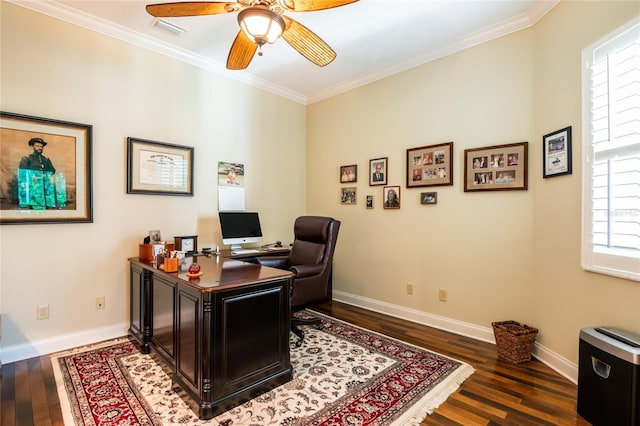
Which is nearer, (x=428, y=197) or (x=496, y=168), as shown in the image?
(x=496, y=168)

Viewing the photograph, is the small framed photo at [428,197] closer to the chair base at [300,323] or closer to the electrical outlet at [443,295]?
the electrical outlet at [443,295]

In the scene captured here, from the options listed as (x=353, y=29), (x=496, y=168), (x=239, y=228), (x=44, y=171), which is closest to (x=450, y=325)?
(x=496, y=168)

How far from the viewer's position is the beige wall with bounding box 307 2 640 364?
2.19m

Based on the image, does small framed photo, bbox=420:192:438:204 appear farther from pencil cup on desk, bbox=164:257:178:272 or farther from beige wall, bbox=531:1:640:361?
pencil cup on desk, bbox=164:257:178:272

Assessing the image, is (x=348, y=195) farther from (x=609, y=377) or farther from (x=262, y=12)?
(x=609, y=377)

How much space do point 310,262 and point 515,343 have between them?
6.05 ft

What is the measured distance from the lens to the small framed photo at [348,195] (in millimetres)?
4047

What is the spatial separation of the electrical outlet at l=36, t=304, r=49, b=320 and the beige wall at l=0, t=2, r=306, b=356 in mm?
31

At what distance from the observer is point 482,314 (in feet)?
9.64

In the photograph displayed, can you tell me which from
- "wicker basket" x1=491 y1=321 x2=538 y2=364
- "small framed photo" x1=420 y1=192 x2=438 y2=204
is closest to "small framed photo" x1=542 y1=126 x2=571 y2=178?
"small framed photo" x1=420 y1=192 x2=438 y2=204

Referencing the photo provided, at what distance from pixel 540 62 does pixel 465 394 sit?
264 cm

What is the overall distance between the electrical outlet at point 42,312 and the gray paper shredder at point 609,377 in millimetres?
3849

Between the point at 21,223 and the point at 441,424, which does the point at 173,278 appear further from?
the point at 441,424

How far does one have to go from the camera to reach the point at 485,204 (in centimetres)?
292
